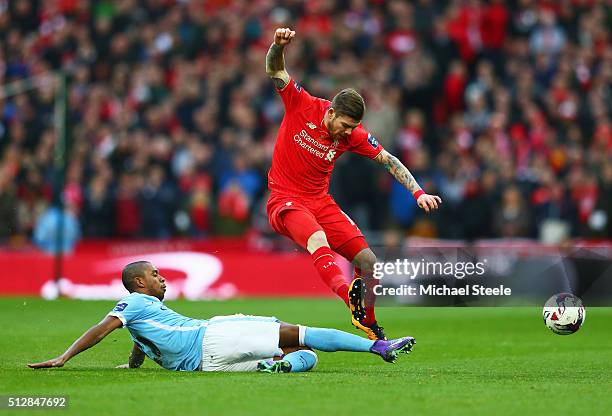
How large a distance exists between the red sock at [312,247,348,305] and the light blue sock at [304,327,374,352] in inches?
23.8

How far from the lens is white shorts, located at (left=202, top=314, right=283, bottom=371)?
1105 centimetres

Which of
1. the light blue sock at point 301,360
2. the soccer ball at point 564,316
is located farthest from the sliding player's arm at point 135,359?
the soccer ball at point 564,316

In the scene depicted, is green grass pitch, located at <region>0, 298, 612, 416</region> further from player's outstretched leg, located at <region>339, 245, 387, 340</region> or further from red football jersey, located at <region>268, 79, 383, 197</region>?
red football jersey, located at <region>268, 79, 383, 197</region>

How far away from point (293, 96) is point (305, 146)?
1.70 ft

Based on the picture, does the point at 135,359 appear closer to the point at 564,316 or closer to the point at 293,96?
the point at 293,96

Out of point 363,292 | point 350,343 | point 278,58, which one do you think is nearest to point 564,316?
point 363,292

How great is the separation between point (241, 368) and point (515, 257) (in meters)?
8.40

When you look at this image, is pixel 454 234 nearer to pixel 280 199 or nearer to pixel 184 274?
pixel 184 274

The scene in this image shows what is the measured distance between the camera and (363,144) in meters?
12.8

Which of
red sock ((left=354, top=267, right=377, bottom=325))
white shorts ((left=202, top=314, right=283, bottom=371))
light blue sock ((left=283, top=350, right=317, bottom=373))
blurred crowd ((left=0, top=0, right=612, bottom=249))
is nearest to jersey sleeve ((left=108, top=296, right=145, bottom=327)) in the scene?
white shorts ((left=202, top=314, right=283, bottom=371))

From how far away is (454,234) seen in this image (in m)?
23.2

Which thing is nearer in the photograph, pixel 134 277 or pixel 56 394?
pixel 56 394

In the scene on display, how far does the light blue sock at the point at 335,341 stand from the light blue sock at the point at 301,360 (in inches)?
6.1

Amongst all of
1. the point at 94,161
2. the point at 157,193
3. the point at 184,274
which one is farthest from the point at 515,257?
the point at 94,161
